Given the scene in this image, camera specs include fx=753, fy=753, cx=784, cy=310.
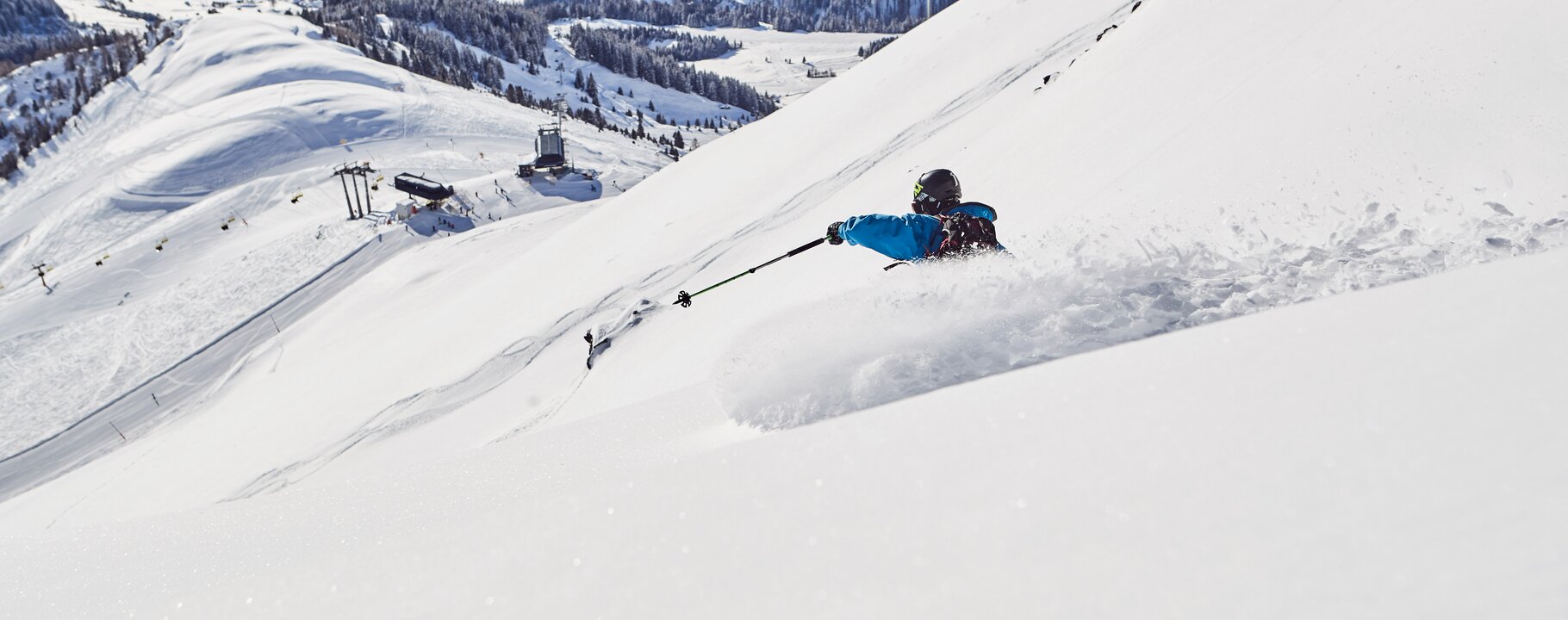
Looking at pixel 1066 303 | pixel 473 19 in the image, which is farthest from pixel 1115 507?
pixel 473 19

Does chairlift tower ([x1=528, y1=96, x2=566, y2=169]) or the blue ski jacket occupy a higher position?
the blue ski jacket

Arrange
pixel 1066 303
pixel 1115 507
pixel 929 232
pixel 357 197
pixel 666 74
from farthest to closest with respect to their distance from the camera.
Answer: pixel 666 74 → pixel 357 197 → pixel 929 232 → pixel 1066 303 → pixel 1115 507

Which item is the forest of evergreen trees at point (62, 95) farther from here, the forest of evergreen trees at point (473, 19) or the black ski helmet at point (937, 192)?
the black ski helmet at point (937, 192)

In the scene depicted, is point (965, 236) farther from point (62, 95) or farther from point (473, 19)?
Result: point (473, 19)

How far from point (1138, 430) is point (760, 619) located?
3.73ft

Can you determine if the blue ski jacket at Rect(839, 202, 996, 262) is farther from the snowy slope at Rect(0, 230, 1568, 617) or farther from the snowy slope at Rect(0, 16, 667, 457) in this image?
the snowy slope at Rect(0, 16, 667, 457)

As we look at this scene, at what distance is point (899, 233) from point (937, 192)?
71cm

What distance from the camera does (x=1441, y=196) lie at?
4.57m

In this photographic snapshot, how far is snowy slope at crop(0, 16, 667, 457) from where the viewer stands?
106 feet

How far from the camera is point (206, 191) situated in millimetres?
56750

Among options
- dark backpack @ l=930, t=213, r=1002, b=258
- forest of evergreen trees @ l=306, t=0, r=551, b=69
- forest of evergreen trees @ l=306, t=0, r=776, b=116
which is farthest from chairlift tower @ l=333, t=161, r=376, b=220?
forest of evergreen trees @ l=306, t=0, r=551, b=69

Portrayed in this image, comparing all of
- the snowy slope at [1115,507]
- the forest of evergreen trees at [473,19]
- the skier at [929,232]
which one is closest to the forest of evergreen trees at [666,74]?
the forest of evergreen trees at [473,19]

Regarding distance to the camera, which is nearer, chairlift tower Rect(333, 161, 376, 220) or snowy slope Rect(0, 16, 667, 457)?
snowy slope Rect(0, 16, 667, 457)

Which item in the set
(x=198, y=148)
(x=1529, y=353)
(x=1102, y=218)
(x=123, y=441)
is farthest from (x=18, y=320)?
(x=1529, y=353)
